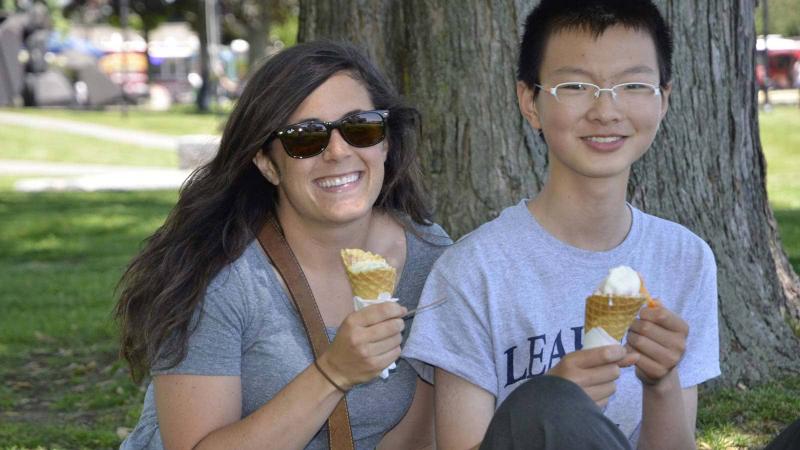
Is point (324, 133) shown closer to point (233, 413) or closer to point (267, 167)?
point (267, 167)

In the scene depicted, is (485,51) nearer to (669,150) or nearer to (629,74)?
(669,150)

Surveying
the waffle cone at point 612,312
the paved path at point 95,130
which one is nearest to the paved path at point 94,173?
the paved path at point 95,130

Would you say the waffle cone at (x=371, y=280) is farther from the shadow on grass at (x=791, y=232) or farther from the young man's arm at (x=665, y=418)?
the shadow on grass at (x=791, y=232)

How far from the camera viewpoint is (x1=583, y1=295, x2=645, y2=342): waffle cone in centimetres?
245

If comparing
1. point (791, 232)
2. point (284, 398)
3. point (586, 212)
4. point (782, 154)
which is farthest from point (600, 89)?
point (782, 154)

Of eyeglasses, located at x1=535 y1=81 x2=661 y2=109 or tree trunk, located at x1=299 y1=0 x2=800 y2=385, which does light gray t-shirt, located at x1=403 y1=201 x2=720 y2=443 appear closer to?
eyeglasses, located at x1=535 y1=81 x2=661 y2=109

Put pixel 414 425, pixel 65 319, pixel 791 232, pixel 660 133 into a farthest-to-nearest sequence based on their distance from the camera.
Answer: pixel 791 232 < pixel 65 319 < pixel 660 133 < pixel 414 425

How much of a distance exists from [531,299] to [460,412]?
0.32 m

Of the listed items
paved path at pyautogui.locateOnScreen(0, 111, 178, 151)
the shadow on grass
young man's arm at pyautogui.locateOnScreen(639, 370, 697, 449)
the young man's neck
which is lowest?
paved path at pyautogui.locateOnScreen(0, 111, 178, 151)

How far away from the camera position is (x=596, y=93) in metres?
2.79

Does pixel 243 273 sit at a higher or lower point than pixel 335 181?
lower

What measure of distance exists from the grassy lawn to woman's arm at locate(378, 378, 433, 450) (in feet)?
4.67

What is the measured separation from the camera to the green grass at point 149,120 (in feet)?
89.6

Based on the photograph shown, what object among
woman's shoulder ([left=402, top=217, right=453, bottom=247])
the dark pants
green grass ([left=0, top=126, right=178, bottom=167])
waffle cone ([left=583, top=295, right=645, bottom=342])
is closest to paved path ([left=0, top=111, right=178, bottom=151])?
green grass ([left=0, top=126, right=178, bottom=167])
